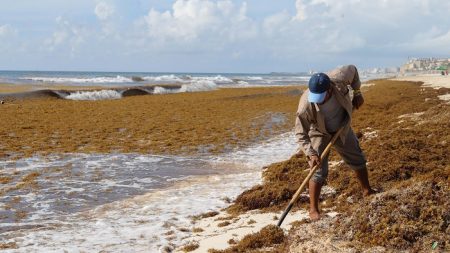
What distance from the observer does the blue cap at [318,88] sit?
453 cm

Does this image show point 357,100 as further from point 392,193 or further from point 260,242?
point 260,242

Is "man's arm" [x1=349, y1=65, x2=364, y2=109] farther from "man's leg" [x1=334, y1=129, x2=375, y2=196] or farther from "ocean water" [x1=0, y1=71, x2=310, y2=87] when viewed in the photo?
"ocean water" [x1=0, y1=71, x2=310, y2=87]

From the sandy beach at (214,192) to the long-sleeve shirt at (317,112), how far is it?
2.67 ft

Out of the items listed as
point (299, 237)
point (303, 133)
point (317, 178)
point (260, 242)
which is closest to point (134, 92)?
point (303, 133)

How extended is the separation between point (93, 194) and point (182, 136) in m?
6.34

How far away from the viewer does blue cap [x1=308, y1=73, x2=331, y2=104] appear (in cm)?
453

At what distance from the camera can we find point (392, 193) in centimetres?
412

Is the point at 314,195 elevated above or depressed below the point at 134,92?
below

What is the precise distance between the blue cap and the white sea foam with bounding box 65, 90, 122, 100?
28214mm

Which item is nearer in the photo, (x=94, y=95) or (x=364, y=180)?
(x=364, y=180)

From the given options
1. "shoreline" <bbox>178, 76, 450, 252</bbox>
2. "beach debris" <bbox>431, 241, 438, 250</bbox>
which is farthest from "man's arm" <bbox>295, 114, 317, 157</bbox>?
"beach debris" <bbox>431, 241, 438, 250</bbox>

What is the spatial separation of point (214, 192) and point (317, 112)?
10.1ft

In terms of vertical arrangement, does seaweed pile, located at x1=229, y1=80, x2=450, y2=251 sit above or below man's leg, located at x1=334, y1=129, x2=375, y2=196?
below

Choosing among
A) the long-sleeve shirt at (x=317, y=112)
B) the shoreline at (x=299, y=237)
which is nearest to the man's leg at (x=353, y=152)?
the long-sleeve shirt at (x=317, y=112)
